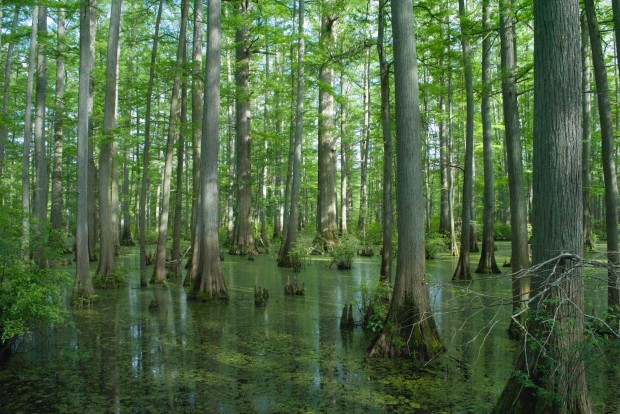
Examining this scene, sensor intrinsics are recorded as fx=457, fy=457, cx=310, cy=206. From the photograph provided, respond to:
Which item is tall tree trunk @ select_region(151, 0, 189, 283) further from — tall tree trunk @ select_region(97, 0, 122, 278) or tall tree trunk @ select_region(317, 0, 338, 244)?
tall tree trunk @ select_region(317, 0, 338, 244)

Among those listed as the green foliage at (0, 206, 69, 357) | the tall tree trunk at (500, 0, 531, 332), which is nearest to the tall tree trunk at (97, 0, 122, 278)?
the green foliage at (0, 206, 69, 357)

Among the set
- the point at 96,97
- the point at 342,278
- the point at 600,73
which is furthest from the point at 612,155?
the point at 96,97

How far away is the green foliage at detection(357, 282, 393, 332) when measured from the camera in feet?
20.8

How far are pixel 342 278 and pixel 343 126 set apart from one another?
11.6 meters

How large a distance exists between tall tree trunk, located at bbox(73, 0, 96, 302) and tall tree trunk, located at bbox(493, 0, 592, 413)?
7.54m

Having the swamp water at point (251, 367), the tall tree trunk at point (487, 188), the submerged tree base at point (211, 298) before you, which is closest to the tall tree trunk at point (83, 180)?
the swamp water at point (251, 367)

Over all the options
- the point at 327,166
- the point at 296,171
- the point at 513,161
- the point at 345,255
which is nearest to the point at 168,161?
the point at 296,171

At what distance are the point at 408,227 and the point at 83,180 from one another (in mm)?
6299

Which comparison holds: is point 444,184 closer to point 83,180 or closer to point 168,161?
point 168,161

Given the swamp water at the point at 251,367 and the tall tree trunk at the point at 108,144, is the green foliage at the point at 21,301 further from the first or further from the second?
the tall tree trunk at the point at 108,144

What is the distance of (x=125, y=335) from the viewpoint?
6344 mm

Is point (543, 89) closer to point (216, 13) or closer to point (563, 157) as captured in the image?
point (563, 157)

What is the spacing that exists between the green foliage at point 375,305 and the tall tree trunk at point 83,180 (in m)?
5.05

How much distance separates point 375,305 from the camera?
691 centimetres
